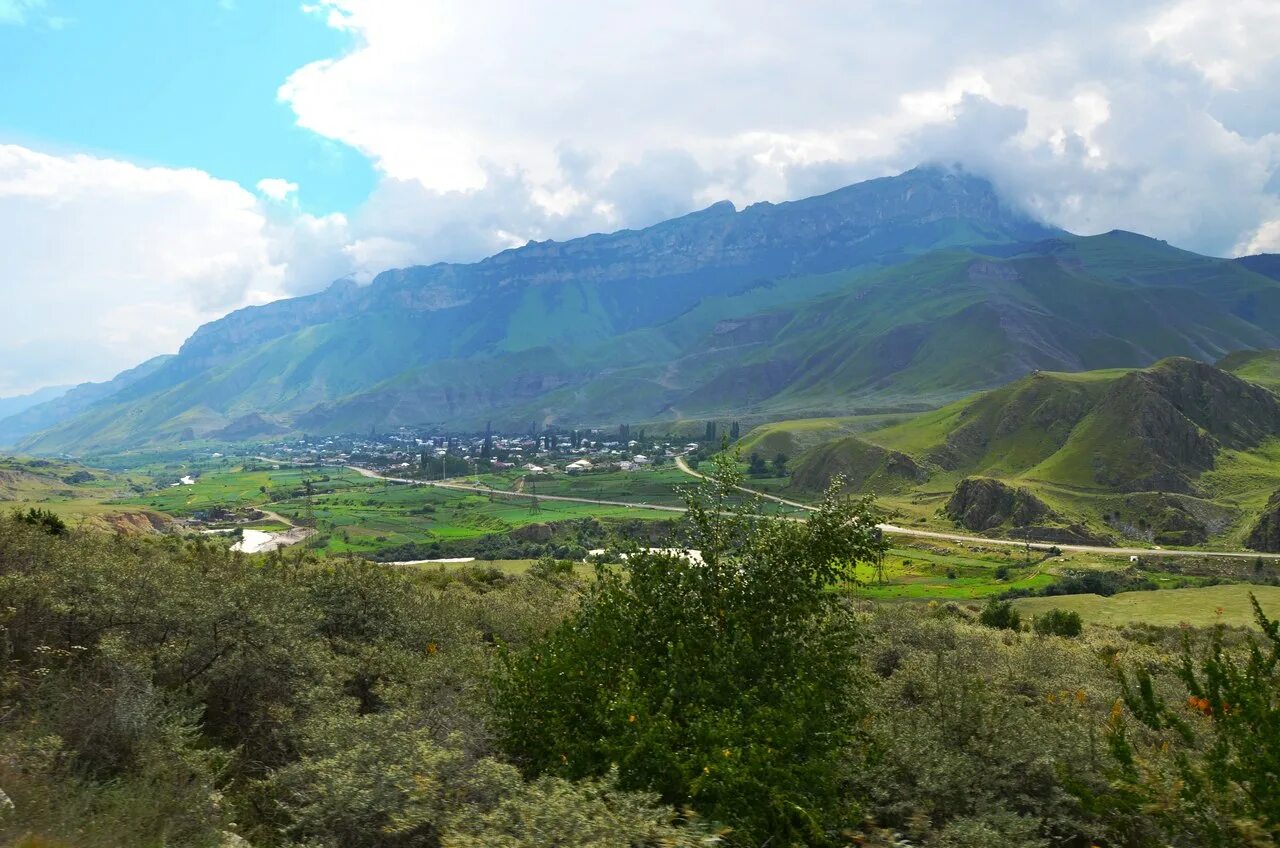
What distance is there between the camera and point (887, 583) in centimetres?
8738

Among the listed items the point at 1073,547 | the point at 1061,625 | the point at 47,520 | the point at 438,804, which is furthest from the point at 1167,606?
the point at 47,520

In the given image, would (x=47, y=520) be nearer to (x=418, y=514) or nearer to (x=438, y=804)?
(x=438, y=804)

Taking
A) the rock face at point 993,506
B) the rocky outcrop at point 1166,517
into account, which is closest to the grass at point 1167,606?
the rocky outcrop at point 1166,517

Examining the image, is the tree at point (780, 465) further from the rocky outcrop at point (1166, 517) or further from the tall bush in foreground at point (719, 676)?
the tall bush in foreground at point (719, 676)

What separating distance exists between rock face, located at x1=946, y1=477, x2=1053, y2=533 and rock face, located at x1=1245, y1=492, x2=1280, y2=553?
26.1 meters

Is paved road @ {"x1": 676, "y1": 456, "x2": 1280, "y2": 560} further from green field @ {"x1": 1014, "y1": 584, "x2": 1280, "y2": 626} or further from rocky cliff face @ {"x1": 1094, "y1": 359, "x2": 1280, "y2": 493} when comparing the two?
rocky cliff face @ {"x1": 1094, "y1": 359, "x2": 1280, "y2": 493}

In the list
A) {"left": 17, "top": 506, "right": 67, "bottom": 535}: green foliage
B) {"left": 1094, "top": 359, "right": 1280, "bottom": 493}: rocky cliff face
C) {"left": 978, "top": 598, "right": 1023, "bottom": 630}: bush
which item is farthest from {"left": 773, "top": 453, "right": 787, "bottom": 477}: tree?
{"left": 17, "top": 506, "right": 67, "bottom": 535}: green foliage

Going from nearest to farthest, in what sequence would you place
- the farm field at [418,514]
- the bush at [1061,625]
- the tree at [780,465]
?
the bush at [1061,625] < the farm field at [418,514] < the tree at [780,465]

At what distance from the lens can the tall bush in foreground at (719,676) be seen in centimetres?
1195

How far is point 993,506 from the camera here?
125 m

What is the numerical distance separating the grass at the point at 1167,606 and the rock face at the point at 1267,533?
3750 cm

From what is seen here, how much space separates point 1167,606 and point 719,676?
67.6 m

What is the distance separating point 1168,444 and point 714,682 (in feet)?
550

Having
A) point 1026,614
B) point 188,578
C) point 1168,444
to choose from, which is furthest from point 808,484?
point 188,578
